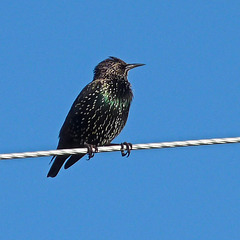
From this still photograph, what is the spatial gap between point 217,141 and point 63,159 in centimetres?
303

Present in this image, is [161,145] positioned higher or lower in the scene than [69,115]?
lower

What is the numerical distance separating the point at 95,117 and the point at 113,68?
91 centimetres

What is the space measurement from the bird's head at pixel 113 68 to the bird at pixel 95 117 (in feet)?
0.40

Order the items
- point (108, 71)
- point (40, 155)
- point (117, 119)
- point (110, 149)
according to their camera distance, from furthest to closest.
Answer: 1. point (108, 71)
2. point (117, 119)
3. point (110, 149)
4. point (40, 155)

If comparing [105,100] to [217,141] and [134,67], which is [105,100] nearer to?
[134,67]

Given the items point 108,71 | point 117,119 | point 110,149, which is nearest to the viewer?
point 110,149

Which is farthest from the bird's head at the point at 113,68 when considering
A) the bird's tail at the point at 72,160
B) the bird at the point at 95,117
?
the bird's tail at the point at 72,160

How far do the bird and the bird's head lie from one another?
12 cm

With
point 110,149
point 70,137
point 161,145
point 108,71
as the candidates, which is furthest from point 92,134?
point 161,145

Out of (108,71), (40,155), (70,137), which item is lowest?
(40,155)

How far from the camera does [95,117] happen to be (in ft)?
25.6

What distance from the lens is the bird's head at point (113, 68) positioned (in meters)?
8.39

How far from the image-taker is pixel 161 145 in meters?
5.56

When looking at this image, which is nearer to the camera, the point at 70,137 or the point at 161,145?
the point at 161,145
